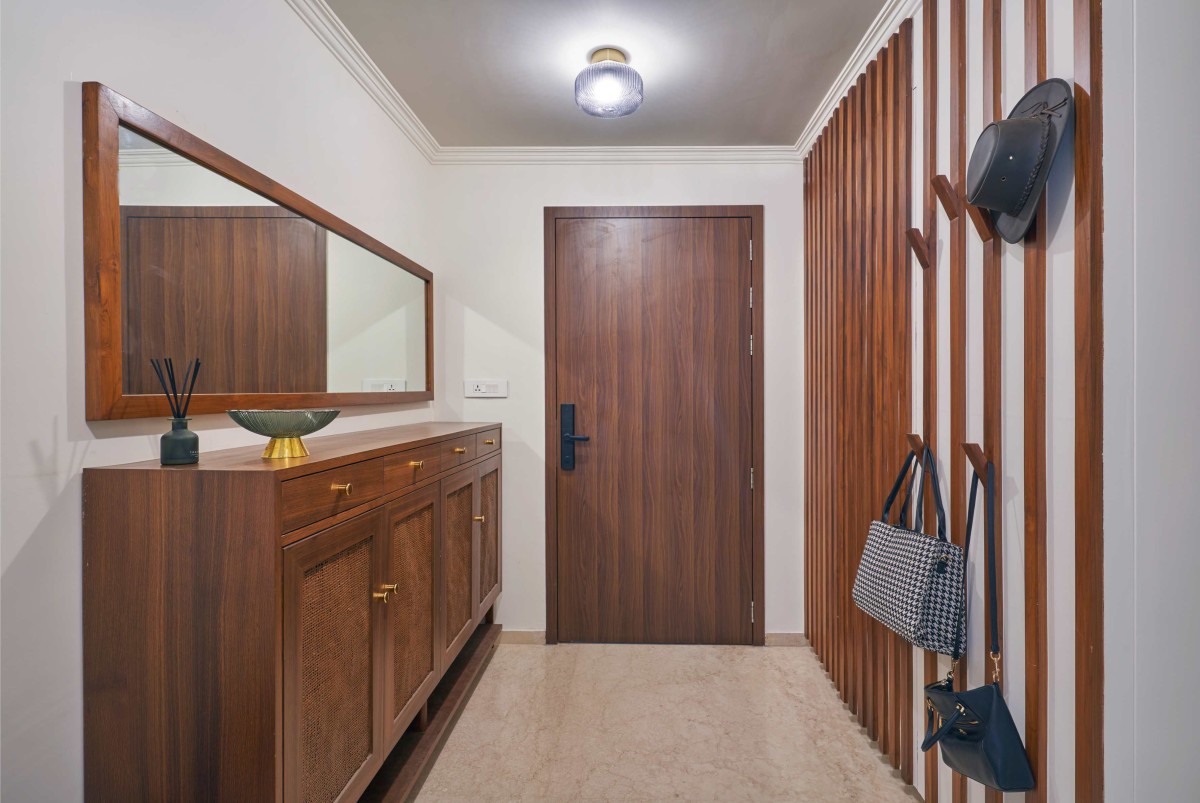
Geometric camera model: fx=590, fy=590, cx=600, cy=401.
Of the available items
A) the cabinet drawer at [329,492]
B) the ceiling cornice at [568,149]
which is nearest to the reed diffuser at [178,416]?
the cabinet drawer at [329,492]

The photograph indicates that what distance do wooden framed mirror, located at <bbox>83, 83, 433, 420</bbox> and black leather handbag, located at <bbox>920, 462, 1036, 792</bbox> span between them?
1759 mm

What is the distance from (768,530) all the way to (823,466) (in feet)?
1.56

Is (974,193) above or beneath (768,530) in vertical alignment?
above

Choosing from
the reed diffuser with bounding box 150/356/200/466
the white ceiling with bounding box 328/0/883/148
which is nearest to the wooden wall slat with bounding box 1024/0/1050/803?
the white ceiling with bounding box 328/0/883/148

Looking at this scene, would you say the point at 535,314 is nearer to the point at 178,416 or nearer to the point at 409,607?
the point at 409,607

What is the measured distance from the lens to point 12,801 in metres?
0.99

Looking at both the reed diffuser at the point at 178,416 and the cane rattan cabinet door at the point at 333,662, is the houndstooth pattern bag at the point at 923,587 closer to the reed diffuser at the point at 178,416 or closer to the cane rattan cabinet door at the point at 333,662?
the cane rattan cabinet door at the point at 333,662

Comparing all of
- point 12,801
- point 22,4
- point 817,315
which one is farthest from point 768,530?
point 22,4

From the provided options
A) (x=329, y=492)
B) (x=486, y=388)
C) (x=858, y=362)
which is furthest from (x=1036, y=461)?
(x=486, y=388)

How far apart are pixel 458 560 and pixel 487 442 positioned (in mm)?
552

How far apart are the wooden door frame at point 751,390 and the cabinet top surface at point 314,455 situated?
0.79 m

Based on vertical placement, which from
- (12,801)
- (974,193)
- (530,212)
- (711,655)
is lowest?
(711,655)

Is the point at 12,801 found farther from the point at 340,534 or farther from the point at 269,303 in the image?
the point at 269,303

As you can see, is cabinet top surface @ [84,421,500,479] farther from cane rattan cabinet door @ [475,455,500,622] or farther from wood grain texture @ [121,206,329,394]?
cane rattan cabinet door @ [475,455,500,622]
